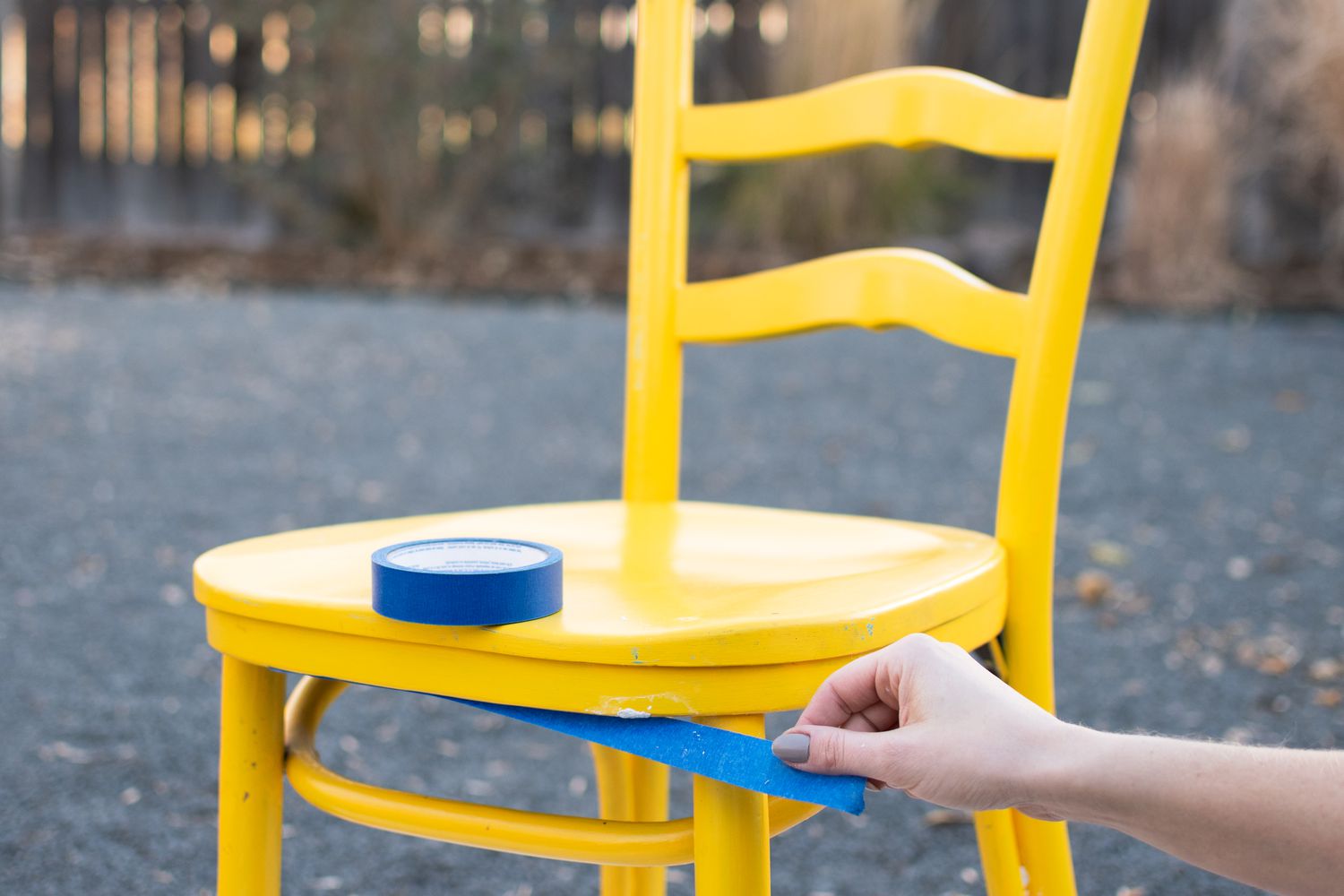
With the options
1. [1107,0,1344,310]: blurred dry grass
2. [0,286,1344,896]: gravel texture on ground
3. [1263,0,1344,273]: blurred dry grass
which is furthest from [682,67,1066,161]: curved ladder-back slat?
[1107,0,1344,310]: blurred dry grass

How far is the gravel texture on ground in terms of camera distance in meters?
1.68

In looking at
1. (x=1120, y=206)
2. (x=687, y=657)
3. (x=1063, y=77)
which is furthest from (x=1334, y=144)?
(x=687, y=657)

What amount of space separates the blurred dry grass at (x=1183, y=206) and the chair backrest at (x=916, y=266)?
14.9 feet

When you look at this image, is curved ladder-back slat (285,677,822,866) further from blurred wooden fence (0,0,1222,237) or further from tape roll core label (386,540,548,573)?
blurred wooden fence (0,0,1222,237)

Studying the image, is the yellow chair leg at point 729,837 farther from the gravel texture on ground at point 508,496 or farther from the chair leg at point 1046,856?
the gravel texture on ground at point 508,496

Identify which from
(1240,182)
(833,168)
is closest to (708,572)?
(833,168)

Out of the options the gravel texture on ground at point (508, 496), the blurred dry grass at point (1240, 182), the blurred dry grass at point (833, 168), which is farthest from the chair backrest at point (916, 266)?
the blurred dry grass at point (833, 168)

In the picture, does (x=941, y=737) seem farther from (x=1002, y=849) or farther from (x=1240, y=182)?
(x=1240, y=182)

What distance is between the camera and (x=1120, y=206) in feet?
A: 20.9

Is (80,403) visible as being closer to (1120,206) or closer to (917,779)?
(917,779)

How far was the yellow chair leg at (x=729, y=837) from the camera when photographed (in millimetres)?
736

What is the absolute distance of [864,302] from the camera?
3.89ft

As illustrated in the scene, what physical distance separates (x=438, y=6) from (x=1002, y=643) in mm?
6048

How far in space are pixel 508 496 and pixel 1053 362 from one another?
215 centimetres
